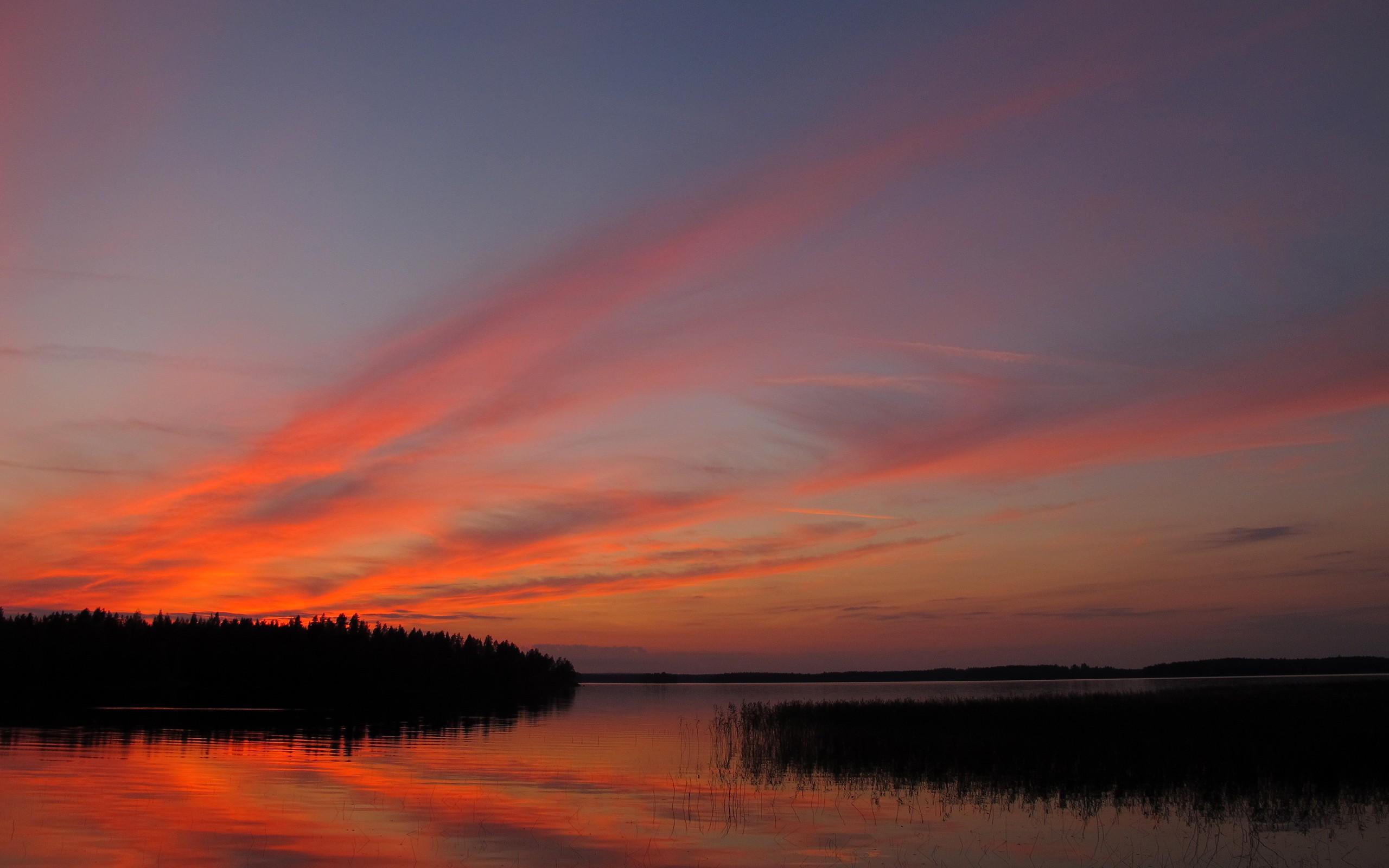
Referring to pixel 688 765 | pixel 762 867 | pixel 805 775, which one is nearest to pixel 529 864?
pixel 762 867

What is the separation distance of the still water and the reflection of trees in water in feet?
20.8

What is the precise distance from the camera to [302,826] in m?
22.0

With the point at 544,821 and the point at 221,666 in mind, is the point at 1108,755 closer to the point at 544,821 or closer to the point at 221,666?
the point at 544,821

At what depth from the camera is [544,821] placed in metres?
23.7

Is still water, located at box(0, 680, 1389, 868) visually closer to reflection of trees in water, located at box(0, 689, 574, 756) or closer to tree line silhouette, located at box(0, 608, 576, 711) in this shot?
reflection of trees in water, located at box(0, 689, 574, 756)

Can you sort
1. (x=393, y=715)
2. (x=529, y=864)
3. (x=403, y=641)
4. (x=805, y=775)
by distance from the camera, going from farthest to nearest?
(x=403, y=641)
(x=393, y=715)
(x=805, y=775)
(x=529, y=864)

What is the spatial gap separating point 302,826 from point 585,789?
32.3ft

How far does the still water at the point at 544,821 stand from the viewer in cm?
1927

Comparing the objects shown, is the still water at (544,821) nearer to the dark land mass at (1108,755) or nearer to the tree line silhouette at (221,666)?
the dark land mass at (1108,755)

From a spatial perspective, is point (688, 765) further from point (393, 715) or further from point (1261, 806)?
point (393, 715)

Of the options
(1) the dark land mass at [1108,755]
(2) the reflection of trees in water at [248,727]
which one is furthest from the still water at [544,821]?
(2) the reflection of trees in water at [248,727]

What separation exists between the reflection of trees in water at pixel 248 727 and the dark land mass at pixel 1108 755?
62.0 feet

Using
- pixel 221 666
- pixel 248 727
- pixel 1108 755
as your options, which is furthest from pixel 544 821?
pixel 221 666

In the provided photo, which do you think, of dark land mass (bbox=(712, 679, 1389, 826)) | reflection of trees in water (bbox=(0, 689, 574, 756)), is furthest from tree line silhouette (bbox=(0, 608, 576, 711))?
dark land mass (bbox=(712, 679, 1389, 826))
